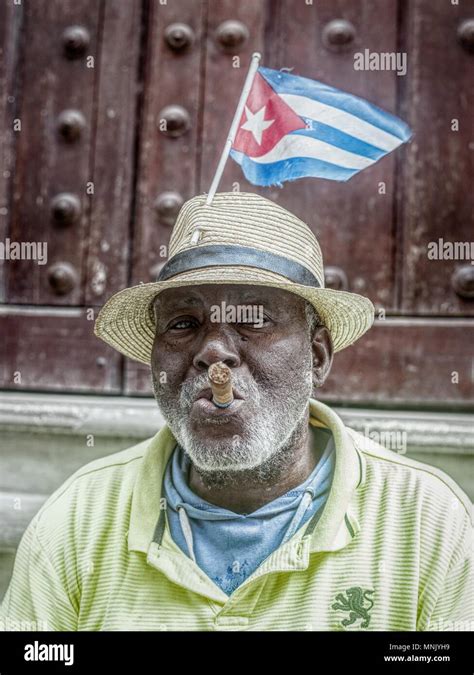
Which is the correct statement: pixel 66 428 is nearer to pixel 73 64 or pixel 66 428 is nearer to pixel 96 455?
pixel 96 455

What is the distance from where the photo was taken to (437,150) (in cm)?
198

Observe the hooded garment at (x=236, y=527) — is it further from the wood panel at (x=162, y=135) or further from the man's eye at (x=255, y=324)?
the wood panel at (x=162, y=135)

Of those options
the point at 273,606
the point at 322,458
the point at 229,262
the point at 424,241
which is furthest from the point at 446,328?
the point at 273,606

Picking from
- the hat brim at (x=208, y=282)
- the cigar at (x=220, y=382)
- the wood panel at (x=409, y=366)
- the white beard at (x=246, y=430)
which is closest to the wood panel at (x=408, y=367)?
the wood panel at (x=409, y=366)

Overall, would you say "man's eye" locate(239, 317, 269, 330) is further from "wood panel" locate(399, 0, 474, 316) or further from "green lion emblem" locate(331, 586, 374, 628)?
"wood panel" locate(399, 0, 474, 316)

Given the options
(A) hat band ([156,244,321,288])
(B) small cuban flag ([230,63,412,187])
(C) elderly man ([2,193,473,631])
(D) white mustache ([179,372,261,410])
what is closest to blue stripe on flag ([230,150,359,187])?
(B) small cuban flag ([230,63,412,187])

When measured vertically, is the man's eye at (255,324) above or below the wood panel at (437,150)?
below

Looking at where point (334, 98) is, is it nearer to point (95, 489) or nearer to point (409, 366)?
point (409, 366)

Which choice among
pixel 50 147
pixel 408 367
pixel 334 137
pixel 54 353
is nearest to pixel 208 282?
pixel 334 137

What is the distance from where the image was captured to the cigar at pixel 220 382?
1.27 metres

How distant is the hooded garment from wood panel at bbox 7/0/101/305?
3.03ft

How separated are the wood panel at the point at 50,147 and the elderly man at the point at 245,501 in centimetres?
72

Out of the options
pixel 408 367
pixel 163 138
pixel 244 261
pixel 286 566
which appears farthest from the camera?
pixel 163 138

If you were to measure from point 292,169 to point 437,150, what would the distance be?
2.11 ft
